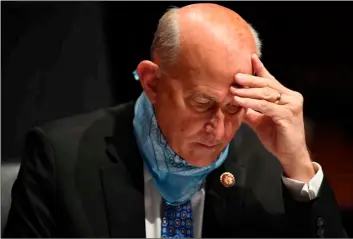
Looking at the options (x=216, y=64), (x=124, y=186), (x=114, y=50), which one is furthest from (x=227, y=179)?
(x=114, y=50)

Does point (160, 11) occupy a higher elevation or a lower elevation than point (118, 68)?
higher

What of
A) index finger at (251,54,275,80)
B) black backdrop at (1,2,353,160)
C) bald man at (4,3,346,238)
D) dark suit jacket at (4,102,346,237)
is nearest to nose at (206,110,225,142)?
bald man at (4,3,346,238)

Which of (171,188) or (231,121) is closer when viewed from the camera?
(231,121)

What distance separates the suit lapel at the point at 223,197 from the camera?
163 centimetres

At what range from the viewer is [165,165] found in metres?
1.58

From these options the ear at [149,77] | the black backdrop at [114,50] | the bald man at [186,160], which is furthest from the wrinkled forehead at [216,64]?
the black backdrop at [114,50]

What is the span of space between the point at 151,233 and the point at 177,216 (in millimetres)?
82

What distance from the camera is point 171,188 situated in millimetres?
1592

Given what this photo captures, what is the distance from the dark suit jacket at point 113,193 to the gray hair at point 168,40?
0.95 feet

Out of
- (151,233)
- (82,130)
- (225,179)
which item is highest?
(82,130)

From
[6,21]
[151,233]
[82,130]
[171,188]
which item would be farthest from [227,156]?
[6,21]

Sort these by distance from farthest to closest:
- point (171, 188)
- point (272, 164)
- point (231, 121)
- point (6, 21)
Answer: point (6, 21)
point (272, 164)
point (171, 188)
point (231, 121)

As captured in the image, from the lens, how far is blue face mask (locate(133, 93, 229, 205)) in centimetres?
158

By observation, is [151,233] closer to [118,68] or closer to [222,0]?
[118,68]
